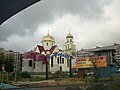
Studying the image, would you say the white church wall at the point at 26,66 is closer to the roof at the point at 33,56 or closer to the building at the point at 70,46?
the roof at the point at 33,56

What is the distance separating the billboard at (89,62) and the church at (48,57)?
268 inches

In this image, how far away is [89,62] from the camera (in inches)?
1252

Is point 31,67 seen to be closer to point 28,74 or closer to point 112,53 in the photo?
point 28,74

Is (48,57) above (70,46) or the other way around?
the other way around

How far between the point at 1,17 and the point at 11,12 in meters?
0.14

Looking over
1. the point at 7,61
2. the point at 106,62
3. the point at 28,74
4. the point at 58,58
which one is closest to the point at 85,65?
the point at 106,62

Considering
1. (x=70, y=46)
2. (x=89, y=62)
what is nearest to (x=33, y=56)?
(x=89, y=62)

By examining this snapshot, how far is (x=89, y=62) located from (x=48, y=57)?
11829 mm

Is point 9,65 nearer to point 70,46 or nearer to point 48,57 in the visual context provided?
point 48,57

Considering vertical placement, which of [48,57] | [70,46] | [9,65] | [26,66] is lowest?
[26,66]

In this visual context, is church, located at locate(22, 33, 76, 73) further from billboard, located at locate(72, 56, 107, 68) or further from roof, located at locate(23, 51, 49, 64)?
billboard, located at locate(72, 56, 107, 68)

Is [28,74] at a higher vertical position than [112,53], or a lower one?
lower

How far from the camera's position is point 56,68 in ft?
136

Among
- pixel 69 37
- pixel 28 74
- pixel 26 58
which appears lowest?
pixel 28 74
